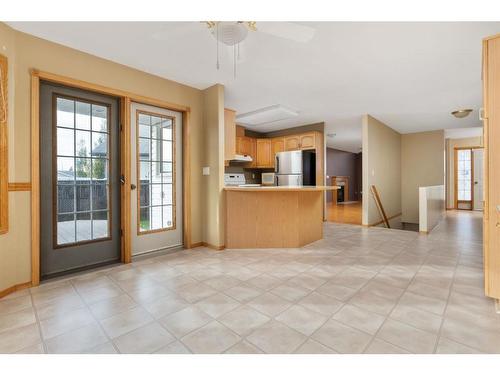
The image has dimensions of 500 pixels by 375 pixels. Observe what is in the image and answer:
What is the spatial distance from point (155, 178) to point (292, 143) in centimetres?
390

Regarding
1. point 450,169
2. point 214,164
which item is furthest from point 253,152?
point 450,169

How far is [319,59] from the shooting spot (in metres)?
2.84

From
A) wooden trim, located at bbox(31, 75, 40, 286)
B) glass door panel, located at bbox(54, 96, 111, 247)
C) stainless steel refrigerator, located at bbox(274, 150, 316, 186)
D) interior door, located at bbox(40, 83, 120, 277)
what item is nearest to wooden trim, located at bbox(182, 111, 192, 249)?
interior door, located at bbox(40, 83, 120, 277)

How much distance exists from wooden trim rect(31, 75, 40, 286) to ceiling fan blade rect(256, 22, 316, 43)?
84.8 inches

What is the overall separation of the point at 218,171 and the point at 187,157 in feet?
1.61

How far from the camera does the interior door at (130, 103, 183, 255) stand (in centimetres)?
315

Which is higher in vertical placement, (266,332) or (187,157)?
(187,157)

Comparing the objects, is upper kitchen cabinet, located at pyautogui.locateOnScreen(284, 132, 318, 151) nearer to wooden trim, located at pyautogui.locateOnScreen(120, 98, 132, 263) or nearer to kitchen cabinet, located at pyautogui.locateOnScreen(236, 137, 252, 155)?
kitchen cabinet, located at pyautogui.locateOnScreen(236, 137, 252, 155)

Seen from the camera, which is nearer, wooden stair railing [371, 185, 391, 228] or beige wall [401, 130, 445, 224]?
wooden stair railing [371, 185, 391, 228]

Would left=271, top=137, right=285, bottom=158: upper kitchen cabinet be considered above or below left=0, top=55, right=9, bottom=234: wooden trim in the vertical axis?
above
